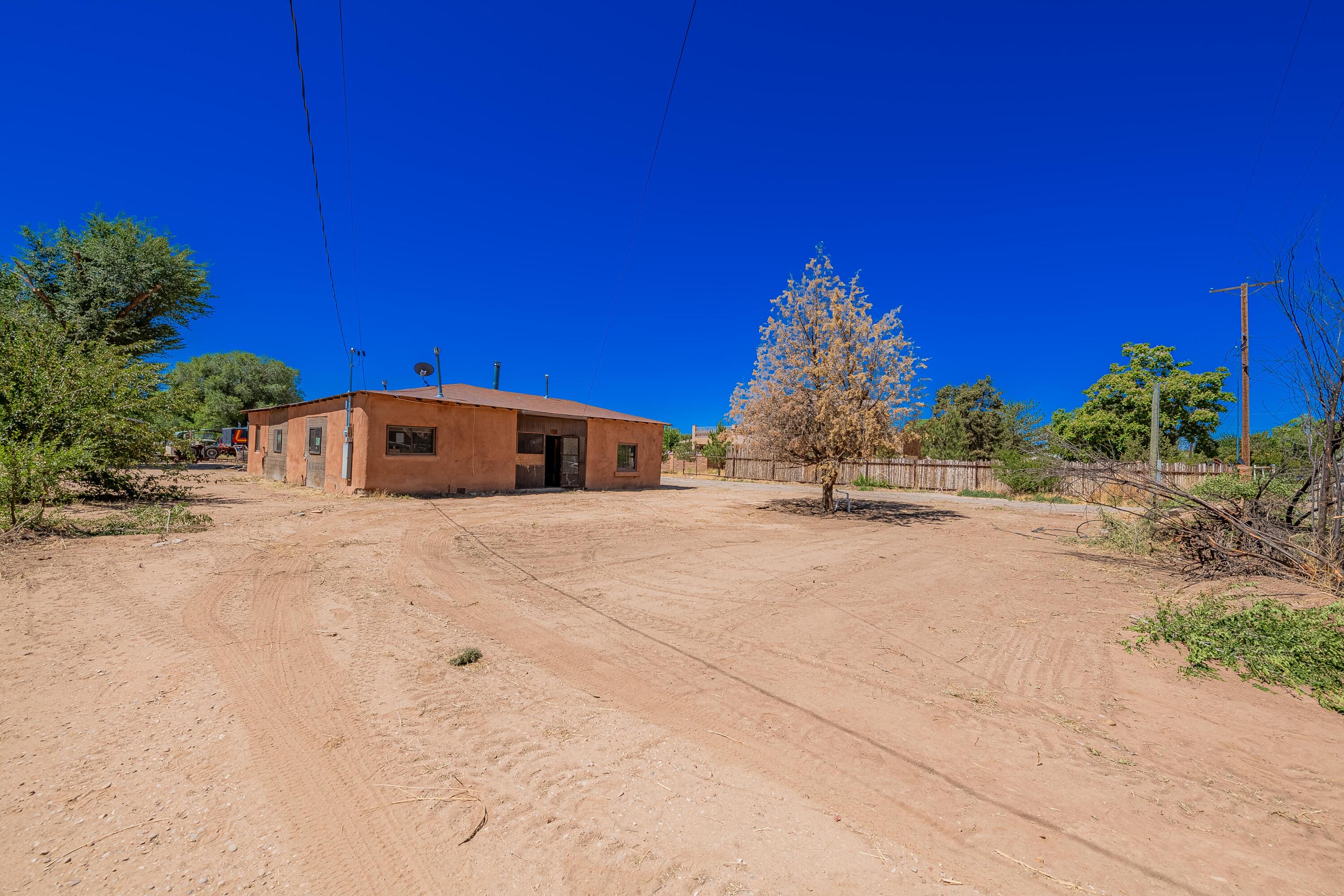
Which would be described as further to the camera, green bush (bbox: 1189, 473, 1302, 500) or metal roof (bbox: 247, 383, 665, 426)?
metal roof (bbox: 247, 383, 665, 426)

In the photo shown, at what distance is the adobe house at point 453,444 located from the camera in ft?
51.8

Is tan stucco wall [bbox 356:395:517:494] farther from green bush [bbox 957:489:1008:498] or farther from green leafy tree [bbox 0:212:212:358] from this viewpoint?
green bush [bbox 957:489:1008:498]

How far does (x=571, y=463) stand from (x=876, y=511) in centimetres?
1135

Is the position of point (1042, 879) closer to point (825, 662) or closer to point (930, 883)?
point (930, 883)

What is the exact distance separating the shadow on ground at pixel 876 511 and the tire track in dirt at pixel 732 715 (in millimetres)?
11297

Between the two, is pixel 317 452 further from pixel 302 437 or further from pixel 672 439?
pixel 672 439

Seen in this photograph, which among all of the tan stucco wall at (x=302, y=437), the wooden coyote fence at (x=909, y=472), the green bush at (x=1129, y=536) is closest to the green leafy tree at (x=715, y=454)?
the wooden coyote fence at (x=909, y=472)

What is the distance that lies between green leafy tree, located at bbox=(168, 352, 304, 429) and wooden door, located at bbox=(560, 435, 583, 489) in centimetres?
2689

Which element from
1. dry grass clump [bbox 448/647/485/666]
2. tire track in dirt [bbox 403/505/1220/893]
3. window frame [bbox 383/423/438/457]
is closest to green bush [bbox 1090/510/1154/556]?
tire track in dirt [bbox 403/505/1220/893]

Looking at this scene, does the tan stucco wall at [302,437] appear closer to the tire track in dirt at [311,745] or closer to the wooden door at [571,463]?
the wooden door at [571,463]

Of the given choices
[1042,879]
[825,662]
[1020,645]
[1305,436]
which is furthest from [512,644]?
[1305,436]

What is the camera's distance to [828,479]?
51.6 feet

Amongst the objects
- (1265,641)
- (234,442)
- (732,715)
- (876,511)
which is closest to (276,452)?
(234,442)

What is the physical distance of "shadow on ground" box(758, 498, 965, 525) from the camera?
50.3 feet
